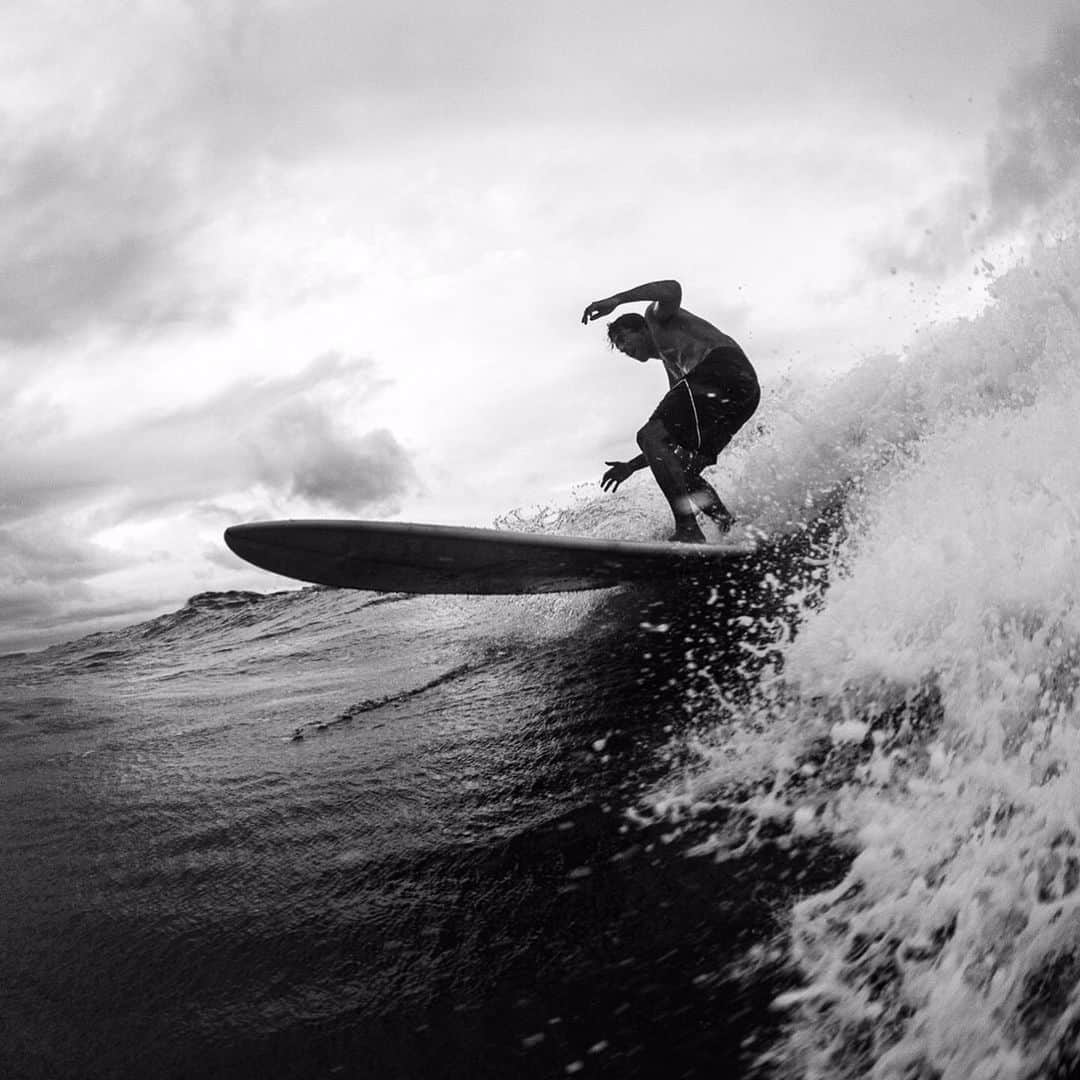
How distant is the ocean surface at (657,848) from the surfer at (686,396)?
88 cm

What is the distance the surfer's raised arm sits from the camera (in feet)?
16.4

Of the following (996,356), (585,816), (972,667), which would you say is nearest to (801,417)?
(996,356)

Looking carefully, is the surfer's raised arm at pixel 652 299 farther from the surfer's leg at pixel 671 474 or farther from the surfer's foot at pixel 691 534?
the surfer's foot at pixel 691 534

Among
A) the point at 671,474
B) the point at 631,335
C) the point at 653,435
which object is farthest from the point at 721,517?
the point at 631,335

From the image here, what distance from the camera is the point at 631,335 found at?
575cm

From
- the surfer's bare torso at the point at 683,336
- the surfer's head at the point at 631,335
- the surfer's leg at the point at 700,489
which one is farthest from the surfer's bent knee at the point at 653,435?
the surfer's head at the point at 631,335

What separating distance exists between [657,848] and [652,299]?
4123 millimetres

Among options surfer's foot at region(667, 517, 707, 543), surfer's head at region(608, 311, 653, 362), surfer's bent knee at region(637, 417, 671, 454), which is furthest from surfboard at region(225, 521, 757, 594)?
surfer's head at region(608, 311, 653, 362)

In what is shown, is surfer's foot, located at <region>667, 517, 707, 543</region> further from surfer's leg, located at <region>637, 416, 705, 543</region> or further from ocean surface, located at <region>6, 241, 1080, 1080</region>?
ocean surface, located at <region>6, 241, 1080, 1080</region>

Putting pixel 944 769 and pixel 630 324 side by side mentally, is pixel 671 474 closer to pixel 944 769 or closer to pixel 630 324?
pixel 630 324

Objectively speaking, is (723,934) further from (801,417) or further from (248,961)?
(801,417)

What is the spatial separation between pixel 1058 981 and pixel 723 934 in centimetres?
68

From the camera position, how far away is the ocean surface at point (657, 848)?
60.9 inches

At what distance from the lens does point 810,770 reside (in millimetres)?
2412
